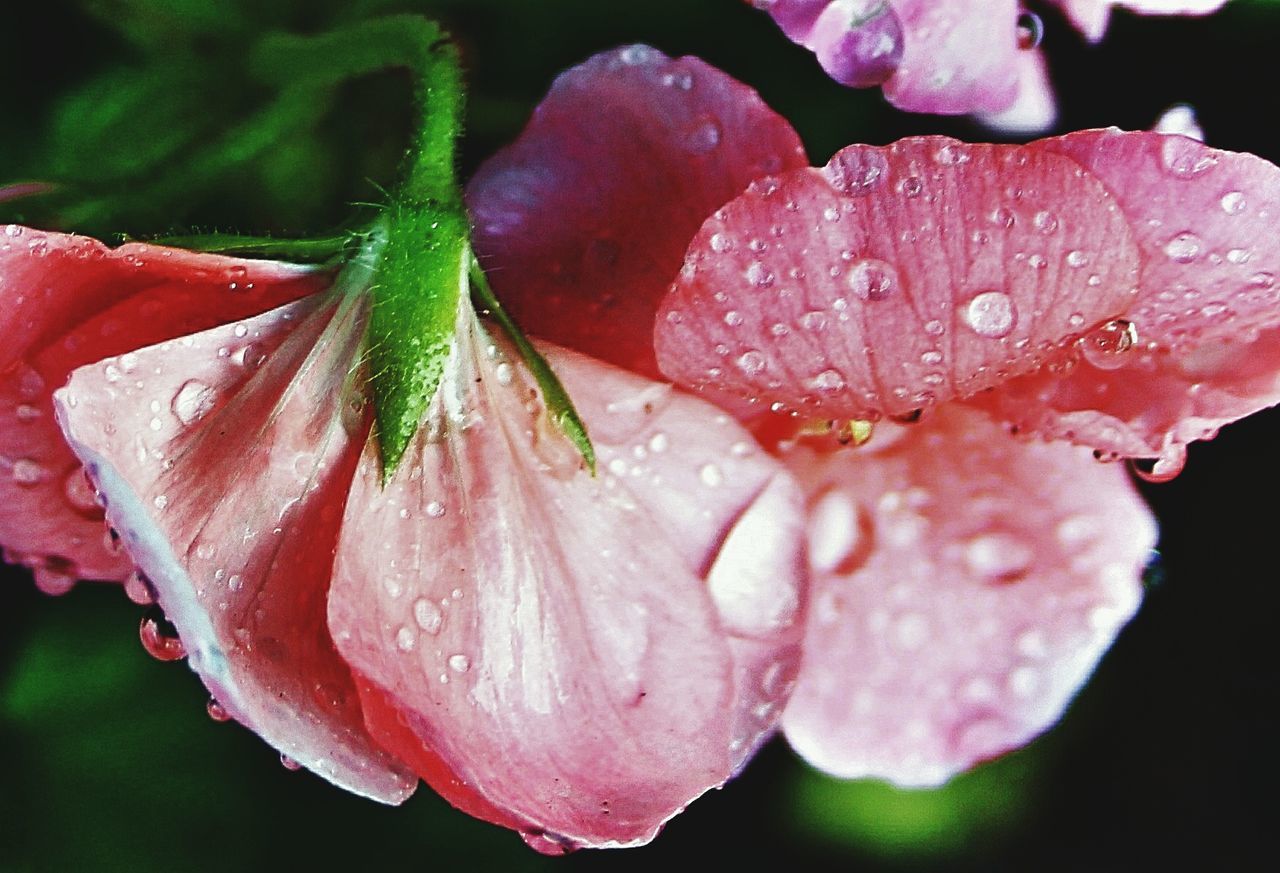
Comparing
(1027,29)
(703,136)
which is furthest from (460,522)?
(1027,29)

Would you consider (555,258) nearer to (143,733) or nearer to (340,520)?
(340,520)

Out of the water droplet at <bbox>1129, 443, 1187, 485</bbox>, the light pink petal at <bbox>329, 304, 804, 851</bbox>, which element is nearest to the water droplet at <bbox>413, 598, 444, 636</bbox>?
the light pink petal at <bbox>329, 304, 804, 851</bbox>

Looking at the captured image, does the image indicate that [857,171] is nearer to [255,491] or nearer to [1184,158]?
[1184,158]

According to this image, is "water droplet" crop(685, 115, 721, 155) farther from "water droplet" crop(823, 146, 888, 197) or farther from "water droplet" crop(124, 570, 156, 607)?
"water droplet" crop(124, 570, 156, 607)

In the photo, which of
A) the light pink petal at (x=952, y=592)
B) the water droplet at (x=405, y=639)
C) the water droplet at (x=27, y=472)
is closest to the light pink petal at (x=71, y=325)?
the water droplet at (x=27, y=472)

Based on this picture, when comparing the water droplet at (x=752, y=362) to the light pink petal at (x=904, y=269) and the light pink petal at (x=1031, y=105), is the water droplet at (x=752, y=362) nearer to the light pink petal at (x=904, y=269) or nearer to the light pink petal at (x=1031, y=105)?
the light pink petal at (x=904, y=269)
